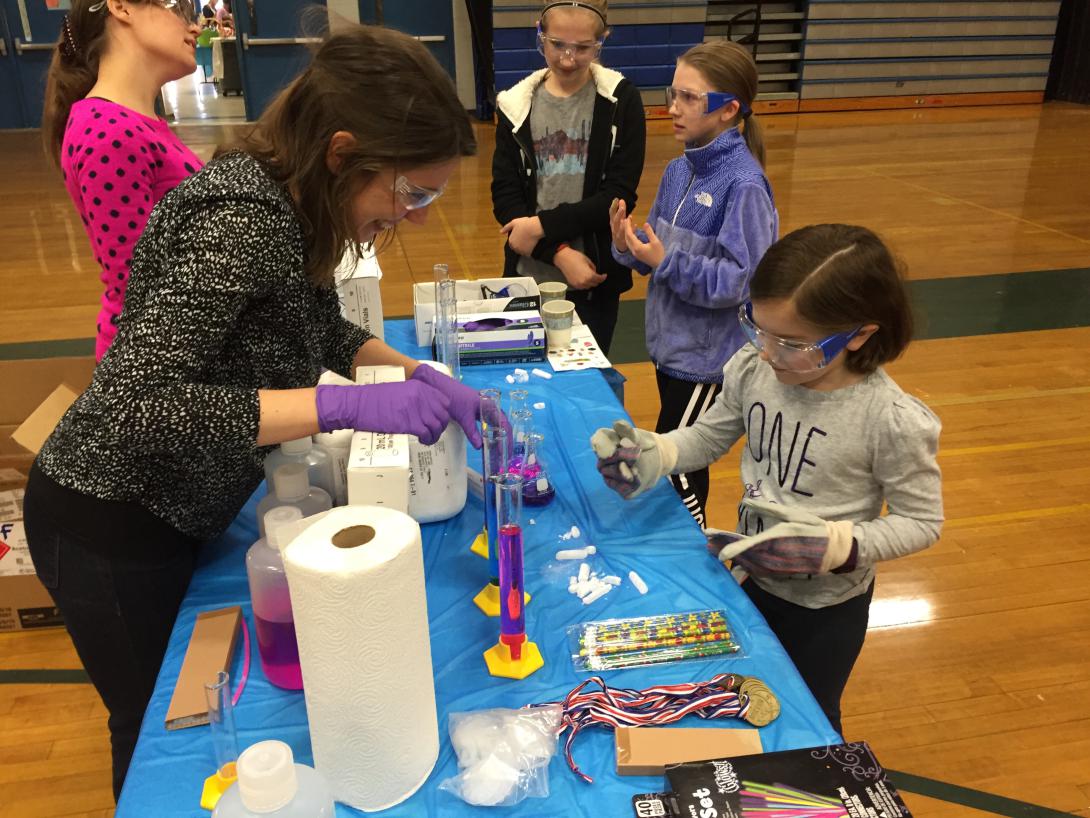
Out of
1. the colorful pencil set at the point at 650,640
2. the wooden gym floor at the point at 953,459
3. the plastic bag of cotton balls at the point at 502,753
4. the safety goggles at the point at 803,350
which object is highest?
the safety goggles at the point at 803,350

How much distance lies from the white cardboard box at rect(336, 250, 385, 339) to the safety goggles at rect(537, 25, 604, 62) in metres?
0.85

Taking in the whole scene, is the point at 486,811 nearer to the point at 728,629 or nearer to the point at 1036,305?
the point at 728,629

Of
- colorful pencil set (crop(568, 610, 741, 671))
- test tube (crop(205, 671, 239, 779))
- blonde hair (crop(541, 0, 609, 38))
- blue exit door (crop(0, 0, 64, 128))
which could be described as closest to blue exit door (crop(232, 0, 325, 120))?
blue exit door (crop(0, 0, 64, 128))

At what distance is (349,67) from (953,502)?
260 cm

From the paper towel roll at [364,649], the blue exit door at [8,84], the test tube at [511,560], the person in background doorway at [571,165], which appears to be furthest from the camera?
the blue exit door at [8,84]

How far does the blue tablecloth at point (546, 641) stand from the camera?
1.04 m

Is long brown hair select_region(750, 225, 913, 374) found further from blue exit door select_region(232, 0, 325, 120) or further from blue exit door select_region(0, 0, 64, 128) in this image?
blue exit door select_region(0, 0, 64, 128)

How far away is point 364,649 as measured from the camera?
89 centimetres

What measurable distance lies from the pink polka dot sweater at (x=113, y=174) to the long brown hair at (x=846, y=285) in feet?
3.82

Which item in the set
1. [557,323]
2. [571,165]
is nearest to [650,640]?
[557,323]

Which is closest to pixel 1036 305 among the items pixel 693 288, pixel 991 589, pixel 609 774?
pixel 991 589

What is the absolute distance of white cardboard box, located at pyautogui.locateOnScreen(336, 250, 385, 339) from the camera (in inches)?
86.4

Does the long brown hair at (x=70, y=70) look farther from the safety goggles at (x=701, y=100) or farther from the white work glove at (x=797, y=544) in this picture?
the white work glove at (x=797, y=544)

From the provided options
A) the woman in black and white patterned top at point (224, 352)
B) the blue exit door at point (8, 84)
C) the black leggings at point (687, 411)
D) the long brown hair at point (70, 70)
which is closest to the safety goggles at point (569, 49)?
the black leggings at point (687, 411)
